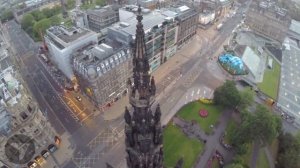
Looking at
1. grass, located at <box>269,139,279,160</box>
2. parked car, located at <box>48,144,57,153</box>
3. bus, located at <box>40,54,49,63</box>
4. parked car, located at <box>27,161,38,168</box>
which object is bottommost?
parked car, located at <box>27,161,38,168</box>

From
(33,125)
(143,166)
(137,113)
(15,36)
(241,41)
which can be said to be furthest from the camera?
(15,36)

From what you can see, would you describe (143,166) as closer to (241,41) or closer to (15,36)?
(241,41)

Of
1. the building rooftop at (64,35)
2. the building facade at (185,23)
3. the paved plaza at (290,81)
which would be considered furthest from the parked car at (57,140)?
the paved plaza at (290,81)

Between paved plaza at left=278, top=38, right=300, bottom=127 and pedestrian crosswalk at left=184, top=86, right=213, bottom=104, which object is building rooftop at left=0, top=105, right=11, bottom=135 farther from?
paved plaza at left=278, top=38, right=300, bottom=127

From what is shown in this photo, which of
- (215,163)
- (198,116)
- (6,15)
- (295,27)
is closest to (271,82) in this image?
(198,116)

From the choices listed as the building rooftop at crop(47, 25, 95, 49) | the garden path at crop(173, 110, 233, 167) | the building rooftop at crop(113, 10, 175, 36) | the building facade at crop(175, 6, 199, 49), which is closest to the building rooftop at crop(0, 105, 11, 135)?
the building rooftop at crop(47, 25, 95, 49)

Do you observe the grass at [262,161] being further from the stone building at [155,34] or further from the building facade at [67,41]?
the building facade at [67,41]

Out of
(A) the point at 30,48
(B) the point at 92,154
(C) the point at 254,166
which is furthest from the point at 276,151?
(A) the point at 30,48
